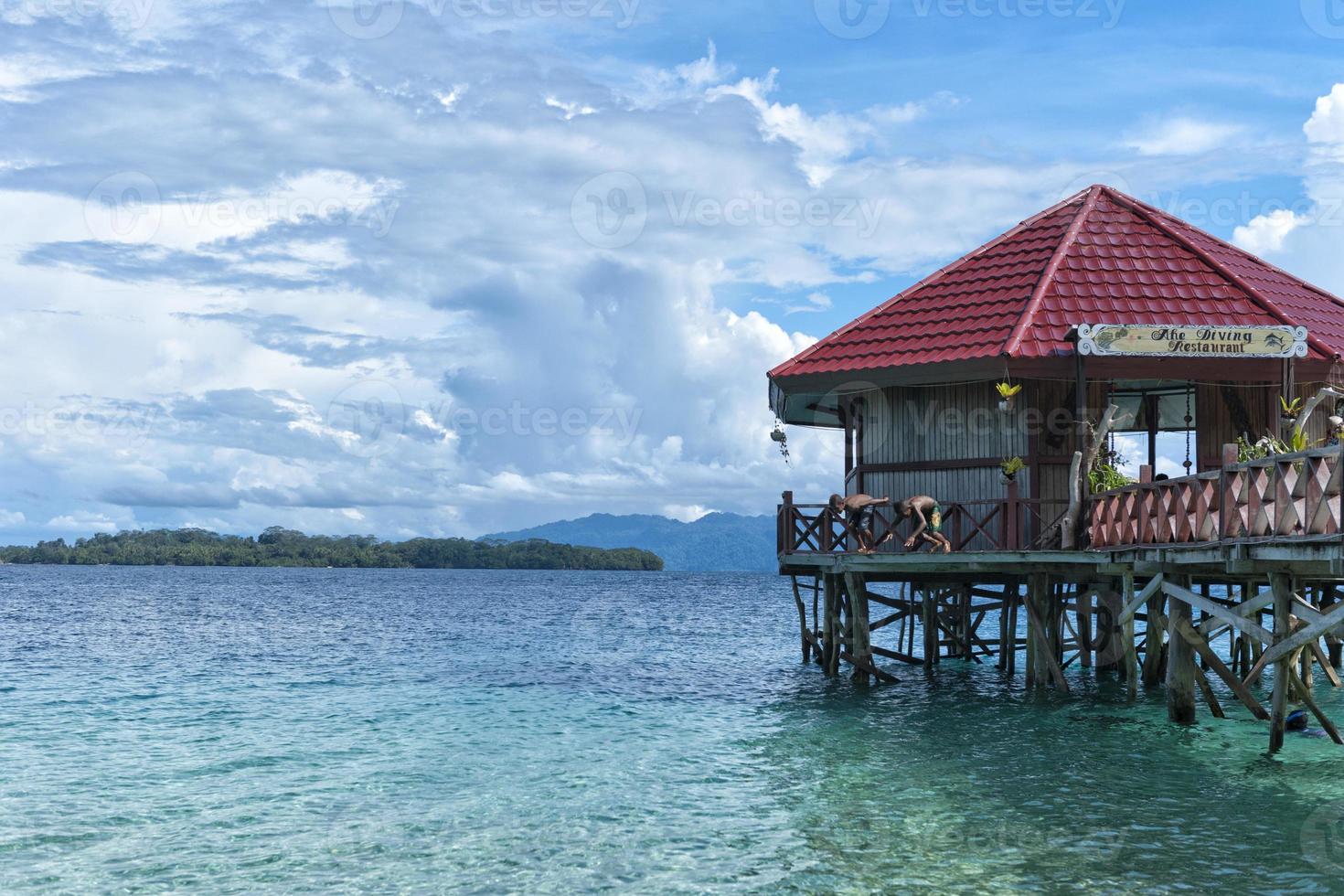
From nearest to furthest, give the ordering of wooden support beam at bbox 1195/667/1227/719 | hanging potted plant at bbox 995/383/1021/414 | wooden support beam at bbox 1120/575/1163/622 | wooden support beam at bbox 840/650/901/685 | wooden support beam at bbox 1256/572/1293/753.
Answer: wooden support beam at bbox 1256/572/1293/753
wooden support beam at bbox 1195/667/1227/719
wooden support beam at bbox 1120/575/1163/622
hanging potted plant at bbox 995/383/1021/414
wooden support beam at bbox 840/650/901/685

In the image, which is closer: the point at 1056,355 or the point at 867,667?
the point at 1056,355

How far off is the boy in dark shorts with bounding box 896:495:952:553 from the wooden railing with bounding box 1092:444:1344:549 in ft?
7.50

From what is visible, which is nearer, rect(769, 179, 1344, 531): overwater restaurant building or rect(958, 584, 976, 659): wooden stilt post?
rect(769, 179, 1344, 531): overwater restaurant building

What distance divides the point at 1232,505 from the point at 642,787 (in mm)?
7584

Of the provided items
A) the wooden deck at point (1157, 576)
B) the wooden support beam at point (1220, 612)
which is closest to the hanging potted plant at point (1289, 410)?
the wooden deck at point (1157, 576)

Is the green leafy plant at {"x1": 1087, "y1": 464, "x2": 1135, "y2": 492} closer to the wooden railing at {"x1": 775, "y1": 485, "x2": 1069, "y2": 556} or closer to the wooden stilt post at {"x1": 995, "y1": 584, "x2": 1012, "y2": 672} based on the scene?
the wooden railing at {"x1": 775, "y1": 485, "x2": 1069, "y2": 556}

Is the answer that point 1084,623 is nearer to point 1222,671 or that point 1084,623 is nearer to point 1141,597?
point 1141,597

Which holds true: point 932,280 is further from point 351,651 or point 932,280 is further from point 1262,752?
point 351,651

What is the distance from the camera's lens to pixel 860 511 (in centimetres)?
2183

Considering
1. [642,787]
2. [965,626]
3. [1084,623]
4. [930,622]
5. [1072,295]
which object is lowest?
[642,787]

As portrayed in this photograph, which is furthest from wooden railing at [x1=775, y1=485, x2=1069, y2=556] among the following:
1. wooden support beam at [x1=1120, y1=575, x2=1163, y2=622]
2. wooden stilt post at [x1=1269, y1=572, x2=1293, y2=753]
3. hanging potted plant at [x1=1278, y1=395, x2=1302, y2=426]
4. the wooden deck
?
wooden stilt post at [x1=1269, y1=572, x2=1293, y2=753]

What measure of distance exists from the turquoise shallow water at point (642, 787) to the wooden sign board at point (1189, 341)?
215 inches

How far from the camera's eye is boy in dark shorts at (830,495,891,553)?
2141cm

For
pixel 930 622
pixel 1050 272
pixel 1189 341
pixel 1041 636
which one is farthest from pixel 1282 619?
pixel 930 622
